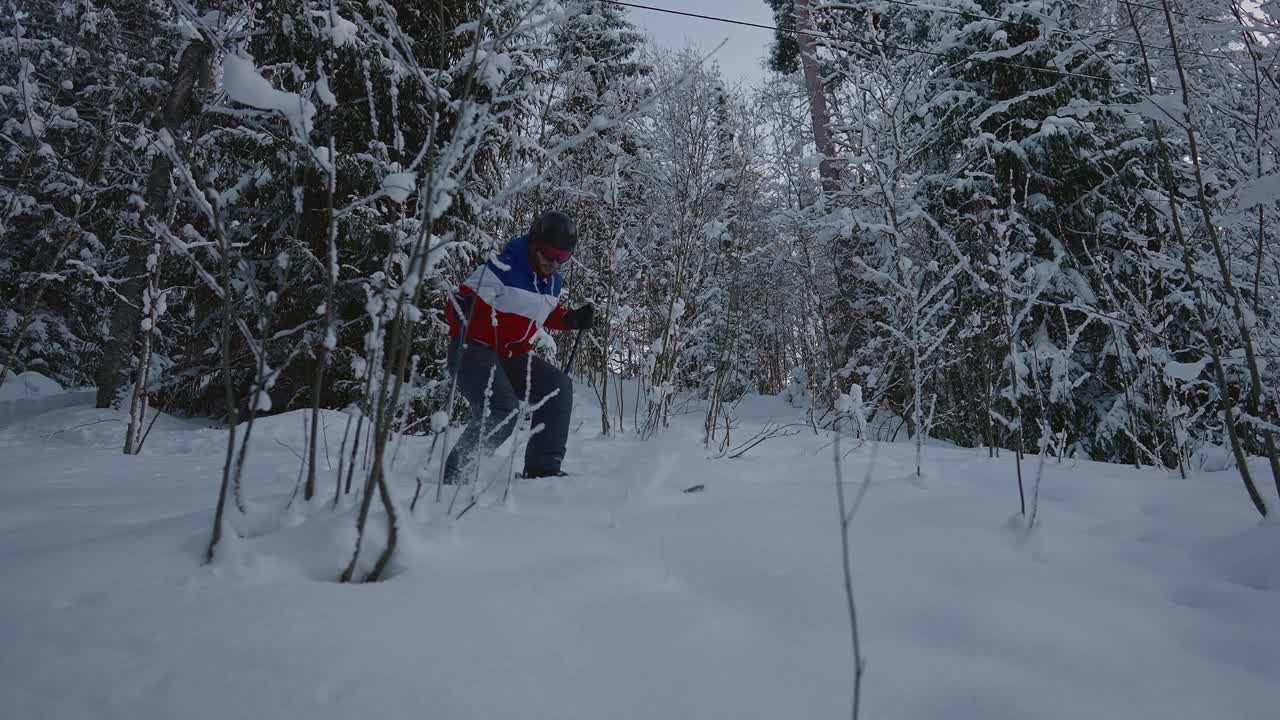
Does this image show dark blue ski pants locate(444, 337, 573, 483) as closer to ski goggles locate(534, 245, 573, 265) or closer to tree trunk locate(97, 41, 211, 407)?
ski goggles locate(534, 245, 573, 265)

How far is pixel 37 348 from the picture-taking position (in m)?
11.7

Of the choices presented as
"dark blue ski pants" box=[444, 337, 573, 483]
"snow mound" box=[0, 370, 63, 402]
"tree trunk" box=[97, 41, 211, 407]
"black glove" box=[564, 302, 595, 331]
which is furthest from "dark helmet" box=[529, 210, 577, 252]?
"snow mound" box=[0, 370, 63, 402]

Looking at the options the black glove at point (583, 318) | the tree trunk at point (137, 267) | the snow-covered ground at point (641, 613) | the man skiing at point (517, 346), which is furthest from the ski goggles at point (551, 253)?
the tree trunk at point (137, 267)

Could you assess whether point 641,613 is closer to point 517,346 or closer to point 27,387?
point 517,346

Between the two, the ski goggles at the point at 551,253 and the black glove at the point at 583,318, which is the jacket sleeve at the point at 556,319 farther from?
the ski goggles at the point at 551,253

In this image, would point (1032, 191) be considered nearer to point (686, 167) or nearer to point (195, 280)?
point (686, 167)

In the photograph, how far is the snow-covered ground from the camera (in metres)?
0.82

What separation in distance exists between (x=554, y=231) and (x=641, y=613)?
6.76 feet

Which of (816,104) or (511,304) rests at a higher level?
(816,104)

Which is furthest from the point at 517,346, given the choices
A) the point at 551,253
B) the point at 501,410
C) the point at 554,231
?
the point at 554,231

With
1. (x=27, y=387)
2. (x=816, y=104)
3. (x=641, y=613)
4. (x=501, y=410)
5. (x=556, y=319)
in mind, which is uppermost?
(x=816, y=104)

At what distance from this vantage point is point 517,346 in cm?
297

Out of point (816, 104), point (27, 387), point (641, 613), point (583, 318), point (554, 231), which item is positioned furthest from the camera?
point (816, 104)

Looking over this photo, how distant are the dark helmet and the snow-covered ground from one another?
1394 mm
